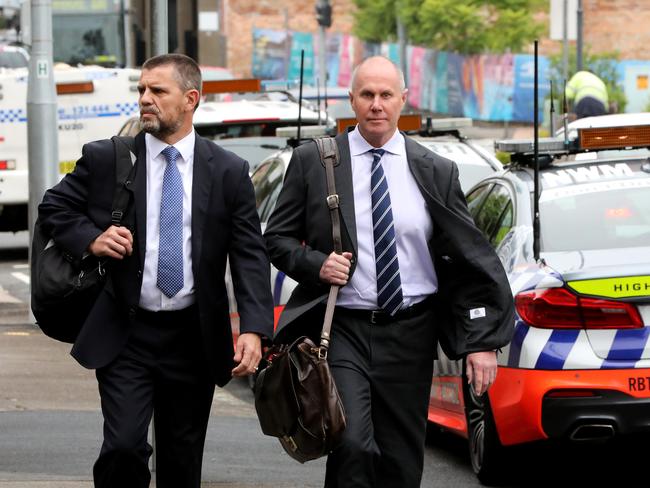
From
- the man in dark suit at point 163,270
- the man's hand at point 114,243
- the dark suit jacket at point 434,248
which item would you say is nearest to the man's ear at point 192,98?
the man in dark suit at point 163,270

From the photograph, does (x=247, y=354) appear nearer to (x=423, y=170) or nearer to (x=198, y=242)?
(x=198, y=242)

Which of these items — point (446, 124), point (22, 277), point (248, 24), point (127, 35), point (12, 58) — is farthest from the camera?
point (248, 24)

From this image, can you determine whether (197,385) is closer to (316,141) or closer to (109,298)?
(109,298)

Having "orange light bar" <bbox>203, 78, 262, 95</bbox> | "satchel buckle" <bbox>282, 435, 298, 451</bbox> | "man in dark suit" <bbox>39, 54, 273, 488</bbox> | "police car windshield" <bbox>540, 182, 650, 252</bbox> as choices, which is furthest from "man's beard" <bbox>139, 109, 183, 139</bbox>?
"orange light bar" <bbox>203, 78, 262, 95</bbox>

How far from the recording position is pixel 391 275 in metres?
5.56

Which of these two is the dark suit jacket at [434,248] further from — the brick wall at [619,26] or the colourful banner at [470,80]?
the brick wall at [619,26]

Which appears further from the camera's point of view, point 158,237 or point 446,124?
point 446,124

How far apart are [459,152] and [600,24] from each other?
52832mm

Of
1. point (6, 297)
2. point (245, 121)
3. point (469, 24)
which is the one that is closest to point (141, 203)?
point (245, 121)

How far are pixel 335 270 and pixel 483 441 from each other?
2215 millimetres

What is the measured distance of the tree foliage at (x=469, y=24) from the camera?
161 ft

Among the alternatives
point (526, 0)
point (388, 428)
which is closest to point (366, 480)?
point (388, 428)

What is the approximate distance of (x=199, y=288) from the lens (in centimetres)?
540

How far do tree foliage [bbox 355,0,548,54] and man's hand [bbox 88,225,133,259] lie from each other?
4363cm
